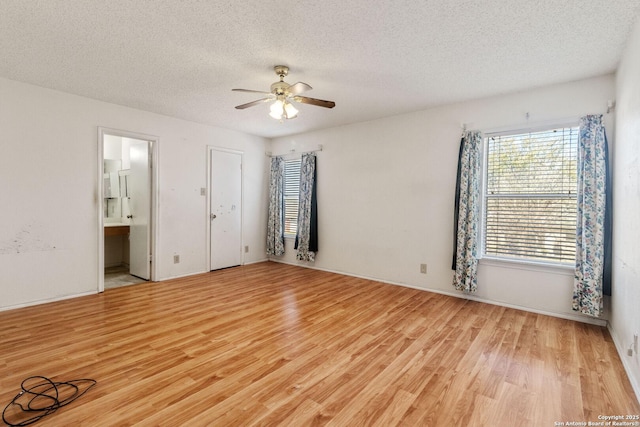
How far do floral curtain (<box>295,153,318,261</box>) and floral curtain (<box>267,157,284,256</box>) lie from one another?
52 cm

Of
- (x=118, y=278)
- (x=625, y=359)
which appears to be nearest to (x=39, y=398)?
(x=118, y=278)

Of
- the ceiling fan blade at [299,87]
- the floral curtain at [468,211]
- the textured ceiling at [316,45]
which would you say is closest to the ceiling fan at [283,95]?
the ceiling fan blade at [299,87]

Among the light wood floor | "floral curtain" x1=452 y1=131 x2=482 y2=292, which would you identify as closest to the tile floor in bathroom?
the light wood floor

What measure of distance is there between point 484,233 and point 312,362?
2.80 m

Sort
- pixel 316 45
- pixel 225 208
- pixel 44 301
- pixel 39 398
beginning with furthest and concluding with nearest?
pixel 225 208
pixel 44 301
pixel 316 45
pixel 39 398

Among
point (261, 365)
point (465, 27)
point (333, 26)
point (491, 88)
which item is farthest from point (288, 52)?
point (261, 365)

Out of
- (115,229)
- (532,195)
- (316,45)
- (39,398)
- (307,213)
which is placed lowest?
(39,398)

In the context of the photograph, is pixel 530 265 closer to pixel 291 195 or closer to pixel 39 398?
pixel 291 195

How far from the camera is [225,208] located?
5523 millimetres

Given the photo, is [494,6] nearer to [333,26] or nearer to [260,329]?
[333,26]

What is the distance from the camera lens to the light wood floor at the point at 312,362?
175 centimetres

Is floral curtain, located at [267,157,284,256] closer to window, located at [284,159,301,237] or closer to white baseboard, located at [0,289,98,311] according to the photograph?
window, located at [284,159,301,237]

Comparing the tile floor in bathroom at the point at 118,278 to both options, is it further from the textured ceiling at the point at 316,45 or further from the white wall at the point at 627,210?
the white wall at the point at 627,210

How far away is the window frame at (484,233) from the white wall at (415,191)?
5 centimetres
